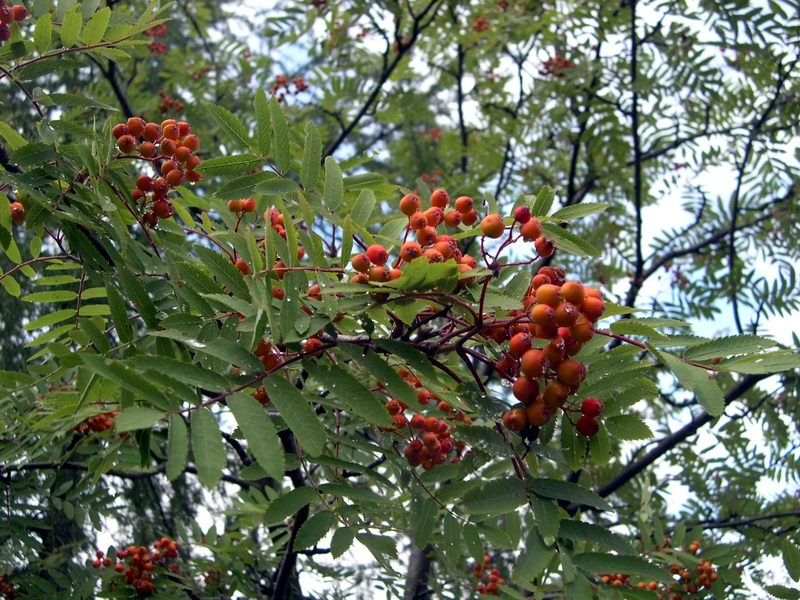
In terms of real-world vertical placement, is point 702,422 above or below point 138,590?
above

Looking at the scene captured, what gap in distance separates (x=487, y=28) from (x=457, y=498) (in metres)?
4.30

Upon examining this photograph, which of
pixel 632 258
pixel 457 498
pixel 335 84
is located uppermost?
pixel 335 84

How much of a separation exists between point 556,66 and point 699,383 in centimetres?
396

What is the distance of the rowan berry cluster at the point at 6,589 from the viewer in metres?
2.86

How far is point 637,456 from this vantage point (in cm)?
406

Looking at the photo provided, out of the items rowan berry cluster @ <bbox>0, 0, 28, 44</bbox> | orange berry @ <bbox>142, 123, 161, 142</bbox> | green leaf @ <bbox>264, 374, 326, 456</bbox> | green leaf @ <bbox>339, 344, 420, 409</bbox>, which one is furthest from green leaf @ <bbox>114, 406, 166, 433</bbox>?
rowan berry cluster @ <bbox>0, 0, 28, 44</bbox>

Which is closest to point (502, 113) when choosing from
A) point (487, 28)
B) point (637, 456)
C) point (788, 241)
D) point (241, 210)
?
point (487, 28)

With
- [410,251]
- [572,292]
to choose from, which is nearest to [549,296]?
[572,292]

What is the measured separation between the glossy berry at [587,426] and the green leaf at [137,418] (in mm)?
787

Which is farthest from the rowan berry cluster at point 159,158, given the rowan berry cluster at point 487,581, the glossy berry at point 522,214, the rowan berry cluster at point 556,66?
the rowan berry cluster at point 556,66

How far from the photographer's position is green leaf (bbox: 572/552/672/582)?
132 cm

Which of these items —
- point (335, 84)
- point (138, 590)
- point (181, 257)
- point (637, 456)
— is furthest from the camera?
point (335, 84)

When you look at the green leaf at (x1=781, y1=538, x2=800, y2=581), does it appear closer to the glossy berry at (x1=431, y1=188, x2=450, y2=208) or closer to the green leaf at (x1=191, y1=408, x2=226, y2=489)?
the glossy berry at (x1=431, y1=188, x2=450, y2=208)

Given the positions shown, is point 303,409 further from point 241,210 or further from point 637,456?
point 637,456
